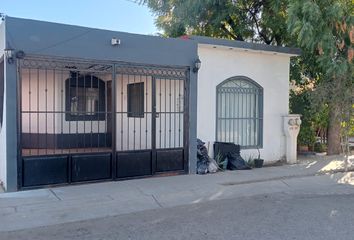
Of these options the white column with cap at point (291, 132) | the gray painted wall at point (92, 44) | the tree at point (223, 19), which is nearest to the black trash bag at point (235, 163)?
the white column with cap at point (291, 132)

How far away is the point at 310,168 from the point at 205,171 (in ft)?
10.7

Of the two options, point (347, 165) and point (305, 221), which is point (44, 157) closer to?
point (305, 221)

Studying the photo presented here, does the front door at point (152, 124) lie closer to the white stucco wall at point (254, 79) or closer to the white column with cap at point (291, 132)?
the white stucco wall at point (254, 79)

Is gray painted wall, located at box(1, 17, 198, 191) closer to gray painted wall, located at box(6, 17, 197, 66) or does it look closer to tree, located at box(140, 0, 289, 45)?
gray painted wall, located at box(6, 17, 197, 66)

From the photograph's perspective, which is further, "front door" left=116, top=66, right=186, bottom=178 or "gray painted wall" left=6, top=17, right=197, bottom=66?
"front door" left=116, top=66, right=186, bottom=178

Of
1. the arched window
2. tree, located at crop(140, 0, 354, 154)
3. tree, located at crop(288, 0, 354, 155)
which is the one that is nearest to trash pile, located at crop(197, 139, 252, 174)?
the arched window

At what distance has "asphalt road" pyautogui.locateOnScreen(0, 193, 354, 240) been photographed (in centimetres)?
565

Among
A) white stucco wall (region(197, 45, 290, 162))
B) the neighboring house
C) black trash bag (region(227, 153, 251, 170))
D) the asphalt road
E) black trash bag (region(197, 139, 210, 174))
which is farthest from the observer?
black trash bag (region(227, 153, 251, 170))

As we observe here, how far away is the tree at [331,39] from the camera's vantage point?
1037cm

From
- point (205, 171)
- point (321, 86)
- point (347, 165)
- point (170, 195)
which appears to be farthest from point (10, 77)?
point (347, 165)

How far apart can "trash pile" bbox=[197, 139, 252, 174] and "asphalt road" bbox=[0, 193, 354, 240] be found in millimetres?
3051

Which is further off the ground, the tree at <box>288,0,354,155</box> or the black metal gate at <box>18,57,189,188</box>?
the tree at <box>288,0,354,155</box>

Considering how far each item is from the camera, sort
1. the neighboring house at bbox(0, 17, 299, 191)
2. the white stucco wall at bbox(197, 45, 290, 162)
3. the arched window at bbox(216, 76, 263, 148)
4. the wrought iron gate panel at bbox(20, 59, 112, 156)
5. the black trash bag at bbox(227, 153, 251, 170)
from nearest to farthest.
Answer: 1. the neighboring house at bbox(0, 17, 299, 191)
2. the white stucco wall at bbox(197, 45, 290, 162)
3. the black trash bag at bbox(227, 153, 251, 170)
4. the arched window at bbox(216, 76, 263, 148)
5. the wrought iron gate panel at bbox(20, 59, 112, 156)

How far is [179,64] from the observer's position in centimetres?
1013
